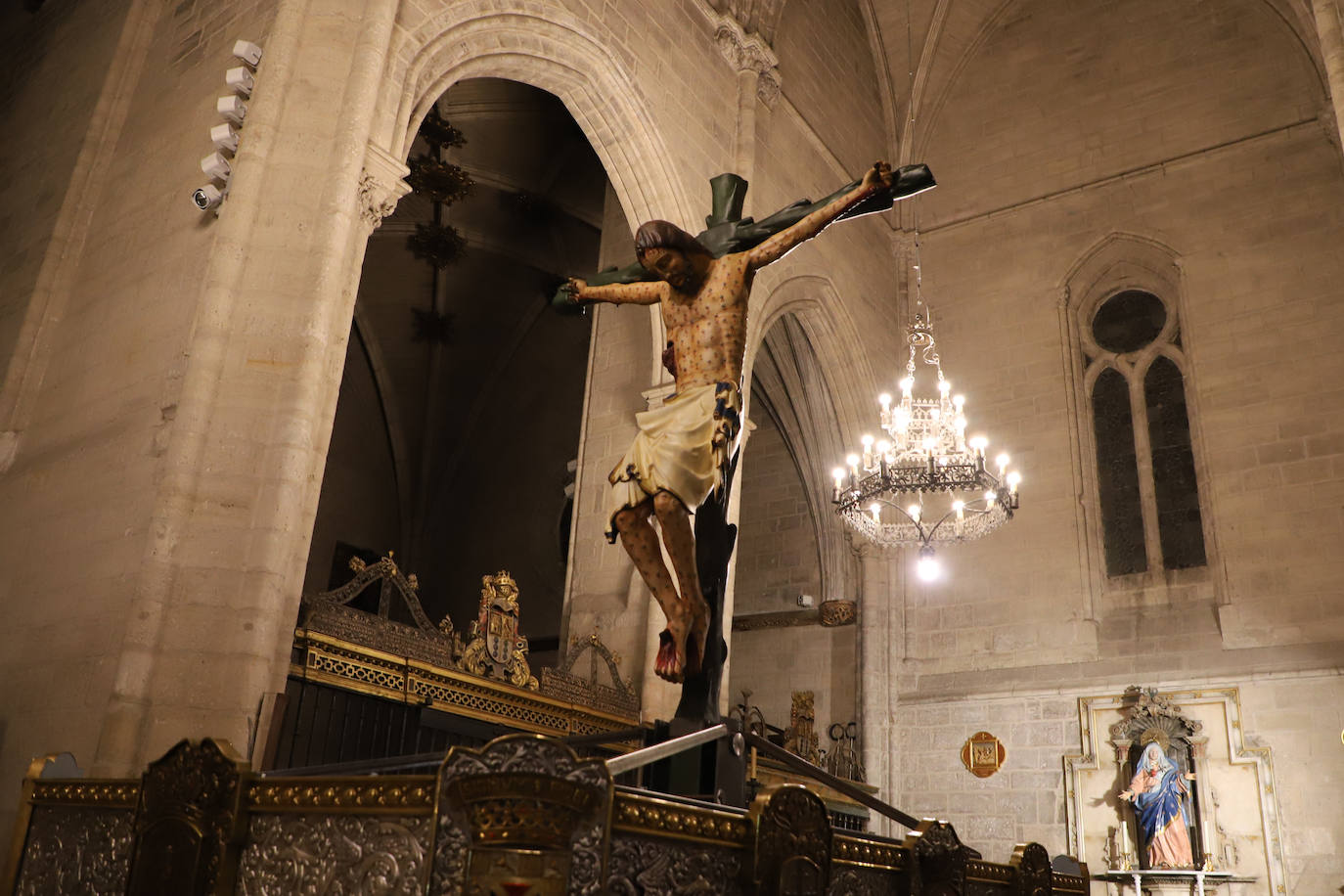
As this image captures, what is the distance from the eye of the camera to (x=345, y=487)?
1565 cm

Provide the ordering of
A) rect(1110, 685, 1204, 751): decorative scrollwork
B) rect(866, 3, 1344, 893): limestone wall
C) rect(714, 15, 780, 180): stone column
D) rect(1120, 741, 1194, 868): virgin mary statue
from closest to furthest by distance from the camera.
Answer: rect(1120, 741, 1194, 868): virgin mary statue → rect(1110, 685, 1204, 751): decorative scrollwork → rect(866, 3, 1344, 893): limestone wall → rect(714, 15, 780, 180): stone column

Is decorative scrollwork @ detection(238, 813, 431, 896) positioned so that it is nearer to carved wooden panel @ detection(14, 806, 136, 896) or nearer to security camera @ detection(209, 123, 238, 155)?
carved wooden panel @ detection(14, 806, 136, 896)

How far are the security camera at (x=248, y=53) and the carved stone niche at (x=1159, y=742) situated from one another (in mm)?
8850

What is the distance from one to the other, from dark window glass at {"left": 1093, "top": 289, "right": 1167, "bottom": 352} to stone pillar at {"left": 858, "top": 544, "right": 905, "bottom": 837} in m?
3.32

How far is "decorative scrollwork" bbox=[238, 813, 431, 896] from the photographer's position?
1.90 meters

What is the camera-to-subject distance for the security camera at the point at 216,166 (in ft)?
19.4

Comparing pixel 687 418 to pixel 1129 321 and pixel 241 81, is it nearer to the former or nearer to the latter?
pixel 241 81

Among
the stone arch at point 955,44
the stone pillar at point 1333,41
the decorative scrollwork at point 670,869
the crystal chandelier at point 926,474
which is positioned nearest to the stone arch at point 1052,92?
the stone arch at point 955,44

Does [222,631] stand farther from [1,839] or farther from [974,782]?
[974,782]

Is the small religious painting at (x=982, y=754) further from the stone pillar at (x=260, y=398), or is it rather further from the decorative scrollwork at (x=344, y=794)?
the decorative scrollwork at (x=344, y=794)

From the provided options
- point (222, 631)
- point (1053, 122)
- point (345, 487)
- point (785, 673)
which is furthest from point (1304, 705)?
point (345, 487)

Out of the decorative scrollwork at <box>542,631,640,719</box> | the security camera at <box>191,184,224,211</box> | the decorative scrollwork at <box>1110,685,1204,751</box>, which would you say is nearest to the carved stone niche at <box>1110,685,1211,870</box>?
the decorative scrollwork at <box>1110,685,1204,751</box>

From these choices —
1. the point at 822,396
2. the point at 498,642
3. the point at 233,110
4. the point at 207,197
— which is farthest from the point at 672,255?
the point at 822,396

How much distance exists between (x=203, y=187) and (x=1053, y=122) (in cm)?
1039
